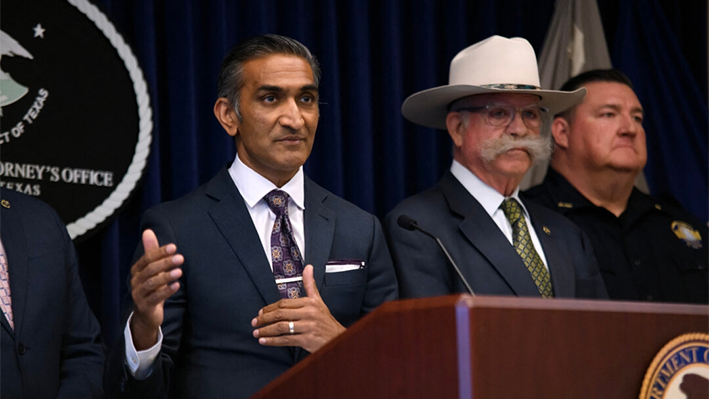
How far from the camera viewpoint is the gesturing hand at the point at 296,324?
2029 millimetres

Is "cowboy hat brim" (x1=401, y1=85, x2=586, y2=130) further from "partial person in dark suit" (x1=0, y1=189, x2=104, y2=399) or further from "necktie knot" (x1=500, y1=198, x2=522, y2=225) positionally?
"partial person in dark suit" (x1=0, y1=189, x2=104, y2=399)

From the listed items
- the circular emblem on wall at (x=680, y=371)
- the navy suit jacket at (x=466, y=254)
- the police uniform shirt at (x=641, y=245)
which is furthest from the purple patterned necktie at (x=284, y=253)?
the police uniform shirt at (x=641, y=245)

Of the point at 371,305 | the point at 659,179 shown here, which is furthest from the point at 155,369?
the point at 659,179

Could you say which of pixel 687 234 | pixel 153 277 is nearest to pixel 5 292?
pixel 153 277

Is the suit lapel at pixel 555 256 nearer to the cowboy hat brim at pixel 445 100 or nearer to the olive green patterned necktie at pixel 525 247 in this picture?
the olive green patterned necktie at pixel 525 247

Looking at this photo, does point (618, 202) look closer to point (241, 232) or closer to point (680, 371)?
point (241, 232)

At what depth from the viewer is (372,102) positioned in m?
3.74

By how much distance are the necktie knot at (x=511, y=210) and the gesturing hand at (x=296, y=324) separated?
110 centimetres

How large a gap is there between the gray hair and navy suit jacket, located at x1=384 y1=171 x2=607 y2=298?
574 millimetres

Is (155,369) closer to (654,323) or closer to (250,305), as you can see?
(250,305)

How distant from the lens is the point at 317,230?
8.30ft

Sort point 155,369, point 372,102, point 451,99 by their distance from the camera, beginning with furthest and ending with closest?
point 372,102 < point 451,99 < point 155,369

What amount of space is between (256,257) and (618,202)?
175 cm

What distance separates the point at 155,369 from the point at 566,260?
145 cm
